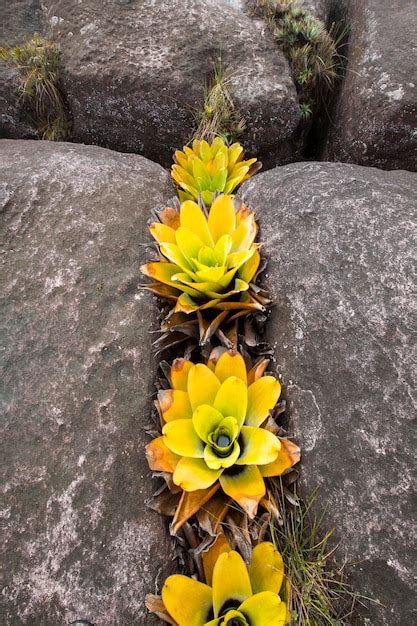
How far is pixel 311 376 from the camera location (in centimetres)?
131

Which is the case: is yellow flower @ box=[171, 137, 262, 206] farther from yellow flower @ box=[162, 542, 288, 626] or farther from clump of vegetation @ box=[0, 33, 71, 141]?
yellow flower @ box=[162, 542, 288, 626]

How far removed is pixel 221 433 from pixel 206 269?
1.53 feet

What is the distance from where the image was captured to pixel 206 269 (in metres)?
1.36

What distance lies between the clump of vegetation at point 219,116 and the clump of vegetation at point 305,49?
0.40 meters

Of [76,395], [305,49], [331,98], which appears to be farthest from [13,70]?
Answer: [76,395]

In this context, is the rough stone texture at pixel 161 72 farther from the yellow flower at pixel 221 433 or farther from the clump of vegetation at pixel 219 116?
the yellow flower at pixel 221 433

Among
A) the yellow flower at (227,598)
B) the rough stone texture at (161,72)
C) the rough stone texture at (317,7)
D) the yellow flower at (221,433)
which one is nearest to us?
the yellow flower at (227,598)

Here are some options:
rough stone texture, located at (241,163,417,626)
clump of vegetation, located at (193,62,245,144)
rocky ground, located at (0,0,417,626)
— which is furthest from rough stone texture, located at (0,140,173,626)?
clump of vegetation, located at (193,62,245,144)

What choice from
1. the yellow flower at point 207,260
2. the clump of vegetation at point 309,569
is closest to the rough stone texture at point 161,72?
the yellow flower at point 207,260

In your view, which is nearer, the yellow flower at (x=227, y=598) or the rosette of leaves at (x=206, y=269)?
the yellow flower at (x=227, y=598)

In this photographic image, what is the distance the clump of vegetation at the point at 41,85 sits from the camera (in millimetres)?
2357

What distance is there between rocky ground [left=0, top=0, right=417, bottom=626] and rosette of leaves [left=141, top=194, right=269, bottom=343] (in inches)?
4.0

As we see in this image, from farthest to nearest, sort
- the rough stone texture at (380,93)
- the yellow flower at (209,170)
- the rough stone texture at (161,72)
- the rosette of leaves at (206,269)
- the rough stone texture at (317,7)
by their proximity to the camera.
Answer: the rough stone texture at (317,7), the rough stone texture at (161,72), the rough stone texture at (380,93), the yellow flower at (209,170), the rosette of leaves at (206,269)

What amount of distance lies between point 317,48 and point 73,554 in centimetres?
249
